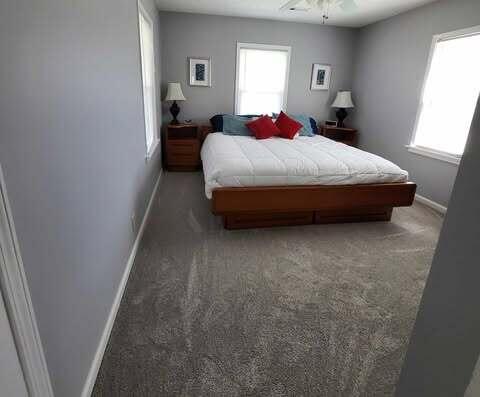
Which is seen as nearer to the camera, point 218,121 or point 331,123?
point 218,121

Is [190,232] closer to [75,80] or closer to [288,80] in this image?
[75,80]

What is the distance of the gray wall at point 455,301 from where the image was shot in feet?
1.86

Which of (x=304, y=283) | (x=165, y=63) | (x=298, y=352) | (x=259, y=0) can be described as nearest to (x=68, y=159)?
(x=298, y=352)

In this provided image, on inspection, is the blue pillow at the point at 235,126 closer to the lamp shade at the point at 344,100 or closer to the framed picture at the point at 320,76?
the framed picture at the point at 320,76

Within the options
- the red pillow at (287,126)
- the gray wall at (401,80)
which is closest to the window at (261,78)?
the red pillow at (287,126)

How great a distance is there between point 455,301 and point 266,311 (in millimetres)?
1314

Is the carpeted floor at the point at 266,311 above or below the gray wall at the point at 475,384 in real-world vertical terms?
below

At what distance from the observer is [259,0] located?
3.67 meters

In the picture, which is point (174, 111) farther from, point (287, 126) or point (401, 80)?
point (401, 80)

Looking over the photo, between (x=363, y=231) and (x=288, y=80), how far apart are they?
3.14 metres

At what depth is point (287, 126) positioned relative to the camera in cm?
437

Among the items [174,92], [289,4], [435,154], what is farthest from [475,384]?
[174,92]

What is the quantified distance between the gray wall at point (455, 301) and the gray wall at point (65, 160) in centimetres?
103

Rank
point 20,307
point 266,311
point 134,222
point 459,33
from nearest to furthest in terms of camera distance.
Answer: point 20,307, point 266,311, point 134,222, point 459,33
